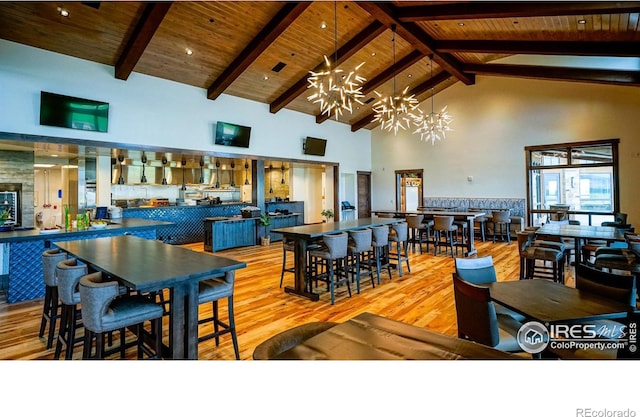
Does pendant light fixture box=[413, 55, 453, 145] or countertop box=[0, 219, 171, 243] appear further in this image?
pendant light fixture box=[413, 55, 453, 145]

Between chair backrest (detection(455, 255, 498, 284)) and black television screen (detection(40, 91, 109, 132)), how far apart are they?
646 centimetres

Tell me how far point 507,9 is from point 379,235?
12.6ft

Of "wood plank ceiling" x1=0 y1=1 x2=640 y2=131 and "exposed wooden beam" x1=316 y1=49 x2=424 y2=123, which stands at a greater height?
"exposed wooden beam" x1=316 y1=49 x2=424 y2=123

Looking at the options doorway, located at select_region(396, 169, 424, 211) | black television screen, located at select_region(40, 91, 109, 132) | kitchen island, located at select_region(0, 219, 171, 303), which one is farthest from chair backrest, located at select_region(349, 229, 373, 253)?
doorway, located at select_region(396, 169, 424, 211)

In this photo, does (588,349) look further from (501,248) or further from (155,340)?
(501,248)

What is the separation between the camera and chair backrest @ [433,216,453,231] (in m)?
6.85

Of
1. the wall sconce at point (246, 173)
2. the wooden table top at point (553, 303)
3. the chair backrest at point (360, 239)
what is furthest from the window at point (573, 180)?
the wall sconce at point (246, 173)

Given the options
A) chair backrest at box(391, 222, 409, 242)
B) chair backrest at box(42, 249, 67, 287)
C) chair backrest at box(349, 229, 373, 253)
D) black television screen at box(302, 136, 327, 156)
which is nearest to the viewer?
chair backrest at box(42, 249, 67, 287)

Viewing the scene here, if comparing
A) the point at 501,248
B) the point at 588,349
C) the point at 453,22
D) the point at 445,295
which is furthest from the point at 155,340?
the point at 501,248

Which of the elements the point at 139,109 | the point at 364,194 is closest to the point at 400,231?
the point at 139,109

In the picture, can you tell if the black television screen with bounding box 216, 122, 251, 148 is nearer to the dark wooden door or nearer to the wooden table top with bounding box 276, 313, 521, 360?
the dark wooden door

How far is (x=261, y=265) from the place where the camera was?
635 cm

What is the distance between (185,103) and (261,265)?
4035 millimetres

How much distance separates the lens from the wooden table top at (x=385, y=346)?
52.4 inches
